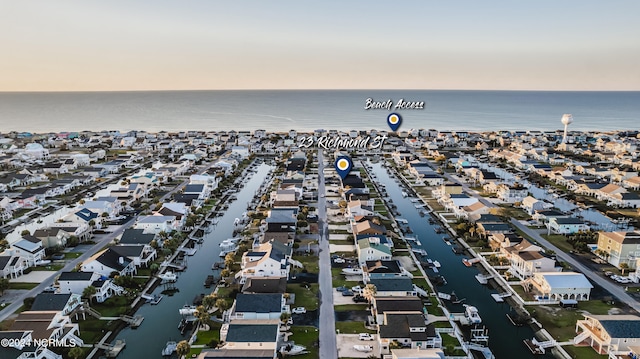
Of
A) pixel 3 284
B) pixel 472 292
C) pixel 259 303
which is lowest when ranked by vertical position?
pixel 472 292

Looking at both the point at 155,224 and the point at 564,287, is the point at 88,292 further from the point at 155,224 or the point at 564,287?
the point at 564,287

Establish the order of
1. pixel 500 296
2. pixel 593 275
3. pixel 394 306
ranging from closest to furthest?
pixel 394 306
pixel 500 296
pixel 593 275

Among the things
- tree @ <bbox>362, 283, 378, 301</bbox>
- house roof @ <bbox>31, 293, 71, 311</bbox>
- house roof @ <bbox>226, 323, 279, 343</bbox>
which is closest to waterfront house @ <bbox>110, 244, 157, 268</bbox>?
house roof @ <bbox>31, 293, 71, 311</bbox>

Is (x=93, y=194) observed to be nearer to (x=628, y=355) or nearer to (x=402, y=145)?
(x=628, y=355)

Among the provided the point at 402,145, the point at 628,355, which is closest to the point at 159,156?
the point at 402,145

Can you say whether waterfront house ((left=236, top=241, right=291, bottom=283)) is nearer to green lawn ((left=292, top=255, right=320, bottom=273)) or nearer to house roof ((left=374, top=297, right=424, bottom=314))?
green lawn ((left=292, top=255, right=320, bottom=273))

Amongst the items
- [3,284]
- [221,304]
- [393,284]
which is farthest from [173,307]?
[393,284]
